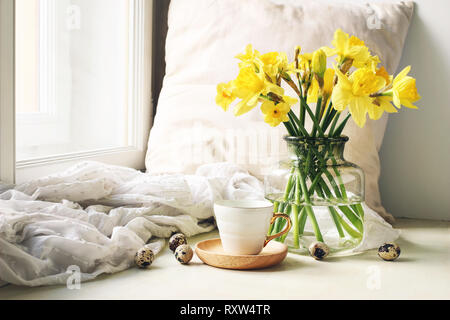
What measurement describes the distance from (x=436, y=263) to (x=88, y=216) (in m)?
0.64

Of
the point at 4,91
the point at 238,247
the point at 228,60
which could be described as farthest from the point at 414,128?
the point at 4,91

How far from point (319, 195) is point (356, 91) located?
0.20m

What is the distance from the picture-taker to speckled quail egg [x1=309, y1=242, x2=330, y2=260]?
918mm

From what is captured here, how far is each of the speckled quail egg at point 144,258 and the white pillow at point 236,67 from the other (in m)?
0.51

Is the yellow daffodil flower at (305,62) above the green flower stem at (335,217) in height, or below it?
above

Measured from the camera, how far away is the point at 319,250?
3.01 feet

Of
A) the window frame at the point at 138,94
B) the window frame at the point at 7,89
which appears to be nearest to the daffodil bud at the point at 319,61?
the window frame at the point at 7,89

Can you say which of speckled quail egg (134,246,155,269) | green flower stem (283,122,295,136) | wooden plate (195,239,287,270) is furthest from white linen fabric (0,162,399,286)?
green flower stem (283,122,295,136)

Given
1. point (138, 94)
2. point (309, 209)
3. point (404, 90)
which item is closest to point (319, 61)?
point (404, 90)

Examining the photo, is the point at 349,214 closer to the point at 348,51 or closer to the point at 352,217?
the point at 352,217

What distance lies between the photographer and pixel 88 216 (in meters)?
0.96

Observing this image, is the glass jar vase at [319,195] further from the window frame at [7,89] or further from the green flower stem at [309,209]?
the window frame at [7,89]

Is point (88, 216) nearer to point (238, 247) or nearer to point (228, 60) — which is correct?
point (238, 247)

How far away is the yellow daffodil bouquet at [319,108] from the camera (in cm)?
85
